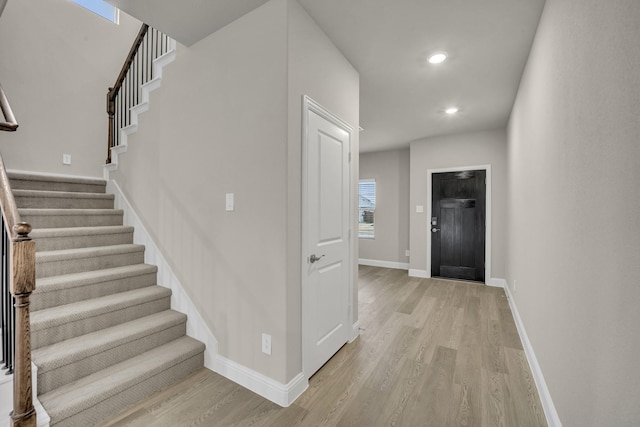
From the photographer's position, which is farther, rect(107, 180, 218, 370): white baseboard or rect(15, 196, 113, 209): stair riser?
rect(15, 196, 113, 209): stair riser

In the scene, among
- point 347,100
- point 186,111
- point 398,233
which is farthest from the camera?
point 398,233

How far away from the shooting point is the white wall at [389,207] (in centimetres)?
621

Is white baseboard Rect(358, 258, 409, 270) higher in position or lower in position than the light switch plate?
lower

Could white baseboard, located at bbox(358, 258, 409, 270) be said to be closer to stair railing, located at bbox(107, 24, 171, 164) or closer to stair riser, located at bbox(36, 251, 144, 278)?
stair riser, located at bbox(36, 251, 144, 278)

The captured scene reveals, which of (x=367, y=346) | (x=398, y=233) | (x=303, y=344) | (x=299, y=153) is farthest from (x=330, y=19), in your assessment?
(x=398, y=233)

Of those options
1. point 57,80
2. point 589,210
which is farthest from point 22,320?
point 57,80

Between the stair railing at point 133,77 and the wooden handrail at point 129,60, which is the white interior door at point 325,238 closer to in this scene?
the stair railing at point 133,77

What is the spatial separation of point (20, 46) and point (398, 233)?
650cm

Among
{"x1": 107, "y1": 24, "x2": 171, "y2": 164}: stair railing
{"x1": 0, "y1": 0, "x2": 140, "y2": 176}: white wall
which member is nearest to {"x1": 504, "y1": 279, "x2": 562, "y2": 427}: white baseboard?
{"x1": 107, "y1": 24, "x2": 171, "y2": 164}: stair railing

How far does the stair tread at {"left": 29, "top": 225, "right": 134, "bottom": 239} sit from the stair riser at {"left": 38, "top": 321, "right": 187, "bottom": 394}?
121 cm

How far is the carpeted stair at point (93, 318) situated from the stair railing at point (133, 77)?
1.04 meters

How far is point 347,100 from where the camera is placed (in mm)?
2654

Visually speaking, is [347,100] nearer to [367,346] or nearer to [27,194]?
[367,346]

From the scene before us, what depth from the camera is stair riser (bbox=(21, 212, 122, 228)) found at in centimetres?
255
